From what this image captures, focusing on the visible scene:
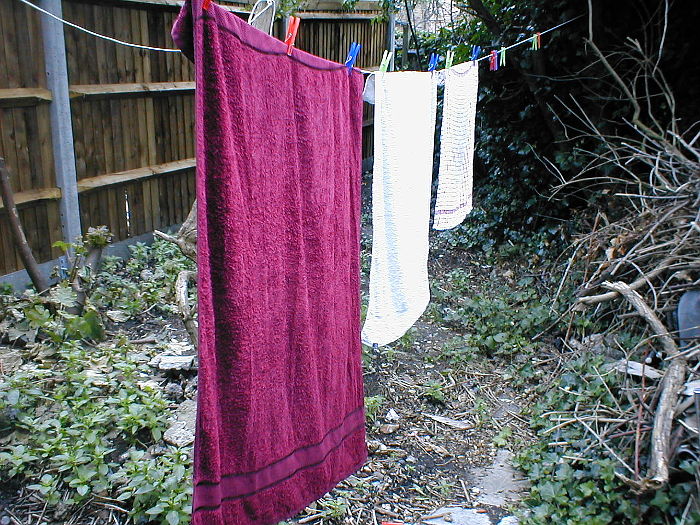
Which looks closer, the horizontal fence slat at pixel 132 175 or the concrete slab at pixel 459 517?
the concrete slab at pixel 459 517

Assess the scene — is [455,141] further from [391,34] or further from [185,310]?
[391,34]

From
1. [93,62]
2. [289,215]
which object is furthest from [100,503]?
[93,62]

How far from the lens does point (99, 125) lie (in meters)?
4.87

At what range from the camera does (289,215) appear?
175 cm

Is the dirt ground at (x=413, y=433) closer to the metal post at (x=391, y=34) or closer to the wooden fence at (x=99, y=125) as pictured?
the wooden fence at (x=99, y=125)

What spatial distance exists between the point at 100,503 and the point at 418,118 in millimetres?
1883

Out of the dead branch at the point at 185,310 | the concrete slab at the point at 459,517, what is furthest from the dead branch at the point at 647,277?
the dead branch at the point at 185,310

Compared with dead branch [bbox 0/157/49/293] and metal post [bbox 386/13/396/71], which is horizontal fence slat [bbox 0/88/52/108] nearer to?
dead branch [bbox 0/157/49/293]

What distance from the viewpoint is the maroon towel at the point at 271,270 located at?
4.54 feet

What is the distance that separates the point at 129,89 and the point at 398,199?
3.30 meters

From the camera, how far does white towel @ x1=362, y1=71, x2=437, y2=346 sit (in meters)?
2.52

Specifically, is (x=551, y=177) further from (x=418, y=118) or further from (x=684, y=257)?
(x=418, y=118)

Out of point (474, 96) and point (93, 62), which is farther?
point (93, 62)

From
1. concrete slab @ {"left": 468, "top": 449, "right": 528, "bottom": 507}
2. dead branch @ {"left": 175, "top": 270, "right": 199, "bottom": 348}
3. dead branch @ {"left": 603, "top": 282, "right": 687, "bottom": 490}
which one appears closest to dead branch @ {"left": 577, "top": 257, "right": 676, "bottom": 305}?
dead branch @ {"left": 603, "top": 282, "right": 687, "bottom": 490}
